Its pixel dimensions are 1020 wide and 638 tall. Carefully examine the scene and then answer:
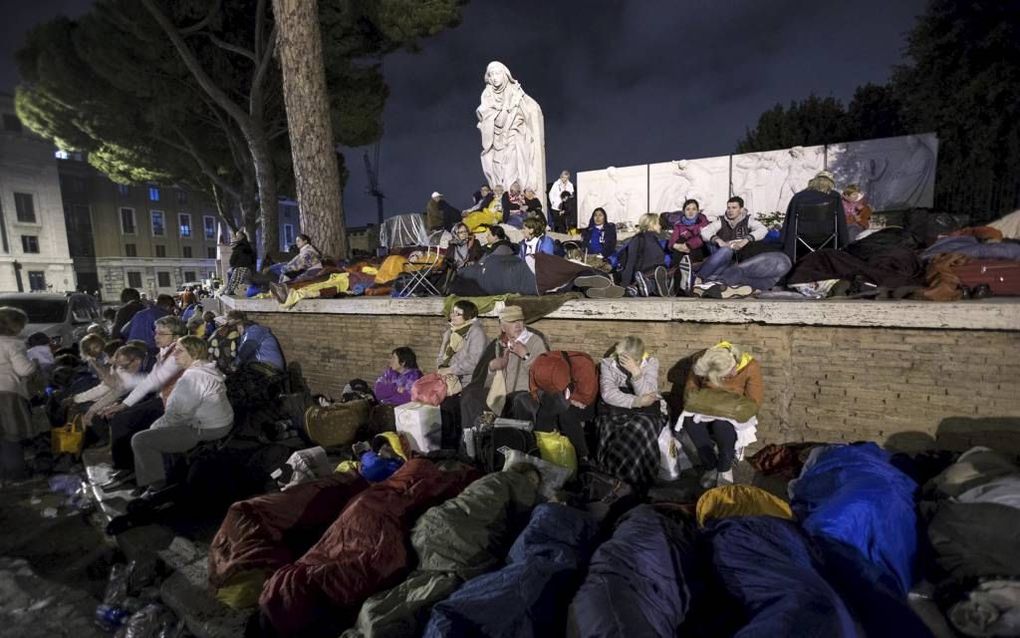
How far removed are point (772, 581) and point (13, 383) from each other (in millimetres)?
6825

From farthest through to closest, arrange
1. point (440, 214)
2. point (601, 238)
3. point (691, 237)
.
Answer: point (440, 214) < point (601, 238) < point (691, 237)

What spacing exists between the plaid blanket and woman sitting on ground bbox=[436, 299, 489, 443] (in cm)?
161

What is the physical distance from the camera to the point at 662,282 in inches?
201

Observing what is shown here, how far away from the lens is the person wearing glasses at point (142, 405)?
189 inches

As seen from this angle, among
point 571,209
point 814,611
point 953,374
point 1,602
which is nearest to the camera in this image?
point 814,611

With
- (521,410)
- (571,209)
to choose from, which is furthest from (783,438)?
(571,209)

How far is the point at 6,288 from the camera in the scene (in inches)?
1261

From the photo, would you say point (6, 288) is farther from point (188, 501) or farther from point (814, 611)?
point (814, 611)

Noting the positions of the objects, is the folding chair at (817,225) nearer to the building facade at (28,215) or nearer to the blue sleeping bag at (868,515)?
the blue sleeping bag at (868,515)

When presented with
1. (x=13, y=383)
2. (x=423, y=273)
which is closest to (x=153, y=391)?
(x=13, y=383)

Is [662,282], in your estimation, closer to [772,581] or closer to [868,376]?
[868,376]

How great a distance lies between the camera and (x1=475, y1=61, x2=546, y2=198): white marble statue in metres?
10.9

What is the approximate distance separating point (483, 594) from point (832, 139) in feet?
99.0

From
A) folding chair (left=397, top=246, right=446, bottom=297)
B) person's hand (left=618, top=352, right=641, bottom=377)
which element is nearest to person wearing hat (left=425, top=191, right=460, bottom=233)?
folding chair (left=397, top=246, right=446, bottom=297)
